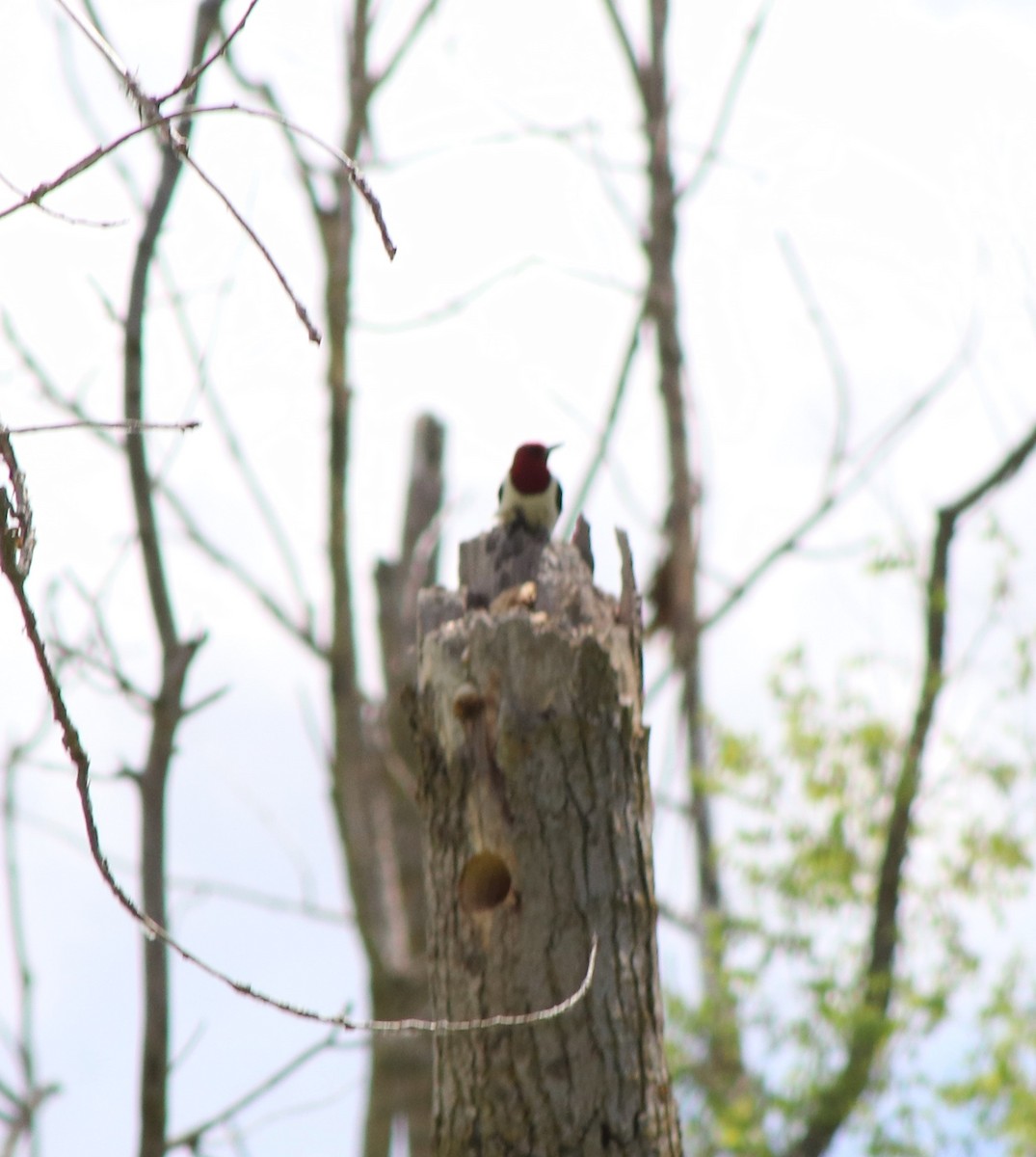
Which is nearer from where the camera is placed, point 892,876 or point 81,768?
point 81,768

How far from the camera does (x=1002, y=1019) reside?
7621 millimetres

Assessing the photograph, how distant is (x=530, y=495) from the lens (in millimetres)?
5332

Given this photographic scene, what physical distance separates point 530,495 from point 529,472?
0.50ft

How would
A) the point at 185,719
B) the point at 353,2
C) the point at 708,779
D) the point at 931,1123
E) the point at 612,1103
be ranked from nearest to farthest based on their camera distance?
1. the point at 612,1103
2. the point at 185,719
3. the point at 353,2
4. the point at 931,1123
5. the point at 708,779

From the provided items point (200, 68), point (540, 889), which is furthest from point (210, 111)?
point (540, 889)

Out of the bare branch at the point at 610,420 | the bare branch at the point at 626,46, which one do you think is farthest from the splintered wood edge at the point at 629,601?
the bare branch at the point at 626,46

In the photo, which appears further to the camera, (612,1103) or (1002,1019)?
(1002,1019)

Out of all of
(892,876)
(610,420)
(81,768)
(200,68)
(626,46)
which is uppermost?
(626,46)

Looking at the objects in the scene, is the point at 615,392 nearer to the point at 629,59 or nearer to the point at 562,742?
the point at 629,59

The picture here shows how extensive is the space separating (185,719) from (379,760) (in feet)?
11.9

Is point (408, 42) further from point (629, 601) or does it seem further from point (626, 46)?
point (629, 601)

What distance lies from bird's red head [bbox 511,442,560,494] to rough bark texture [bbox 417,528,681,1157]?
6.38 feet

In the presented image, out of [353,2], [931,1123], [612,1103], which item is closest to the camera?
[612,1103]

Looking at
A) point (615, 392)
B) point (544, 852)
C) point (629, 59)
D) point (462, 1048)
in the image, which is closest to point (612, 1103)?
point (462, 1048)
